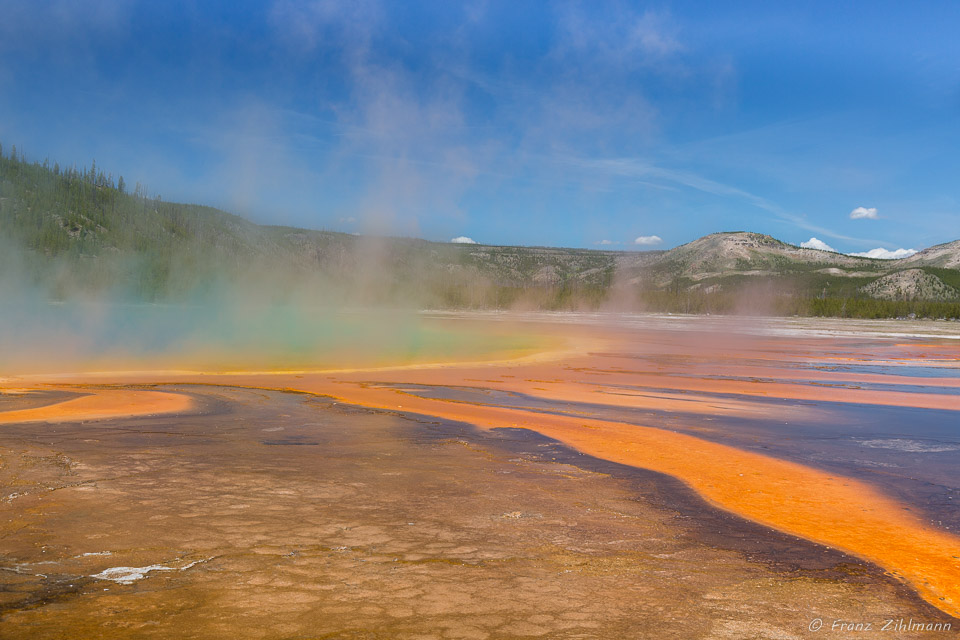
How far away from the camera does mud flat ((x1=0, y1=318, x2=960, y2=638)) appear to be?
4809 millimetres

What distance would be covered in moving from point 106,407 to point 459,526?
10053 millimetres

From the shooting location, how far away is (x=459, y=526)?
6.84 metres

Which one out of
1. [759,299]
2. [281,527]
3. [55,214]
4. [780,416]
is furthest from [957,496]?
[55,214]

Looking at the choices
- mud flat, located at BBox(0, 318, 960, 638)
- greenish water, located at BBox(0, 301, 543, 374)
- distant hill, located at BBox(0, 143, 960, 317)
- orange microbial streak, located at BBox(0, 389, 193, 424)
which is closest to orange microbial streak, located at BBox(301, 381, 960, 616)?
mud flat, located at BBox(0, 318, 960, 638)

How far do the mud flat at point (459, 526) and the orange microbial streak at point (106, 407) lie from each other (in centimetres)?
38

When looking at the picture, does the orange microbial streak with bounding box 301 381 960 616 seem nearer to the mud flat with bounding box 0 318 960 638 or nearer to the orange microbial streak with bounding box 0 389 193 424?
the mud flat with bounding box 0 318 960 638

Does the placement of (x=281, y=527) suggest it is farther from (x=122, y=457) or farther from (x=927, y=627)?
(x=927, y=627)

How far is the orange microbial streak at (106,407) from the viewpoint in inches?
498

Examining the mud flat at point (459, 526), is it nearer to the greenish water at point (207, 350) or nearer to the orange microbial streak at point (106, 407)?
the orange microbial streak at point (106, 407)

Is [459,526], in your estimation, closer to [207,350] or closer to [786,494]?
[786,494]

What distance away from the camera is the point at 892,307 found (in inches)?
4345

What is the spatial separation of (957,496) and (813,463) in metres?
2.08

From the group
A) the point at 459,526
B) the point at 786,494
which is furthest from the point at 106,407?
the point at 786,494

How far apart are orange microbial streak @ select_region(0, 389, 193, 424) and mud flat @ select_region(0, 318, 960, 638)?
1.26 ft
